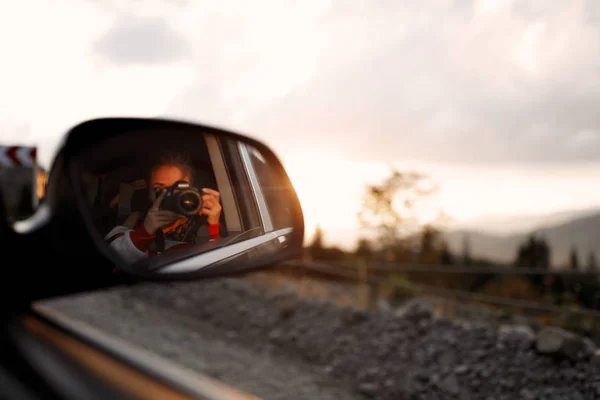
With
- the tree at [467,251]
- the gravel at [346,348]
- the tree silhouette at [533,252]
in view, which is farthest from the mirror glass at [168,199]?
the tree at [467,251]

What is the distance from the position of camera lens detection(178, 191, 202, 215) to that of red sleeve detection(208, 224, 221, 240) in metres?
0.25

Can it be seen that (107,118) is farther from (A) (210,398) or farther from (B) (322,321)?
(B) (322,321)

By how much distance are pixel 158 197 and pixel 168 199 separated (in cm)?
3

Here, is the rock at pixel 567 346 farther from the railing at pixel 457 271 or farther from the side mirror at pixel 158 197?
the side mirror at pixel 158 197

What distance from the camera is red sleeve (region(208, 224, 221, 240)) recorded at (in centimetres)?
192

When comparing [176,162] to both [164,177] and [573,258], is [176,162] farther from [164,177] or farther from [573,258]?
[573,258]

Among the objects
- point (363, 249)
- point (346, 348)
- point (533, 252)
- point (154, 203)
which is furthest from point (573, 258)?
point (154, 203)

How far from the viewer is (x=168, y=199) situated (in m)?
1.57

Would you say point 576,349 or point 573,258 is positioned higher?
point 576,349

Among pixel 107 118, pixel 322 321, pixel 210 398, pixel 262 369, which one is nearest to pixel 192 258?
pixel 107 118

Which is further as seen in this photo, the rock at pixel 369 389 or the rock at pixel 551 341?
the rock at pixel 369 389

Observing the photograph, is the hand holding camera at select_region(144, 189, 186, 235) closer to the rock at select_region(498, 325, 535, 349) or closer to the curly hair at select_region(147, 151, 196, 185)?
the curly hair at select_region(147, 151, 196, 185)

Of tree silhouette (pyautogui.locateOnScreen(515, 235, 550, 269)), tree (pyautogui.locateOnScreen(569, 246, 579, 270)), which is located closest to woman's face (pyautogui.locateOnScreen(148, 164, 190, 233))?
tree silhouette (pyautogui.locateOnScreen(515, 235, 550, 269))

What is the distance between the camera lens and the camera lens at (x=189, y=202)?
1573mm
